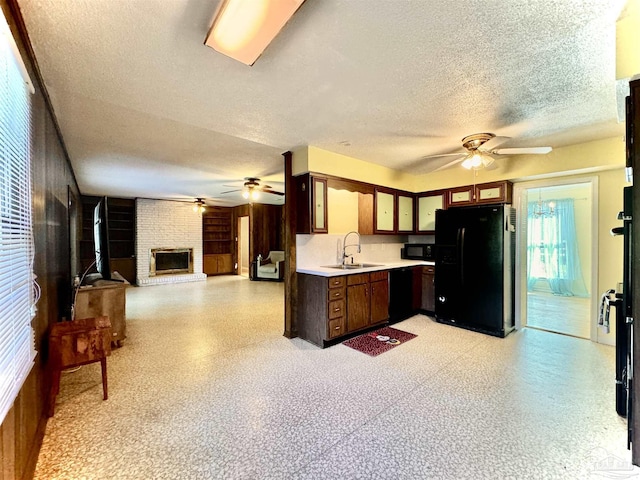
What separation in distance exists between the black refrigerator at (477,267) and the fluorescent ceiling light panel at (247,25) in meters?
3.52

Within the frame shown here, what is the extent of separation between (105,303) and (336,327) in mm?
2819

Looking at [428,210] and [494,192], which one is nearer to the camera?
[494,192]

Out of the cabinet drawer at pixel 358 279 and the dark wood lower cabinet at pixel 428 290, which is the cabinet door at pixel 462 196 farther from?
the cabinet drawer at pixel 358 279

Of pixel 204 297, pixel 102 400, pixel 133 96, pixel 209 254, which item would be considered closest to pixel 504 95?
pixel 133 96

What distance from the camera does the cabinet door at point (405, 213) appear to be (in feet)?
16.2

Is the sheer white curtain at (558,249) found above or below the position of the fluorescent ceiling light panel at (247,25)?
below

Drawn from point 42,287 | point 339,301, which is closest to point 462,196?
point 339,301

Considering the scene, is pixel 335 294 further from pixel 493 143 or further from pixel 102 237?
pixel 493 143

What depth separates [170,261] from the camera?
823 cm

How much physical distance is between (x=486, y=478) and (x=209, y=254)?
9.40m

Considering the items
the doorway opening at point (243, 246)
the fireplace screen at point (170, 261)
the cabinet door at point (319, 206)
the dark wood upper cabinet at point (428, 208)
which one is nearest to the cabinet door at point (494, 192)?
the dark wood upper cabinet at point (428, 208)

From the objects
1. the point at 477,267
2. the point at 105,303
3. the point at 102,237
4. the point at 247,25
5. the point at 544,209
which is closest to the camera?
the point at 247,25

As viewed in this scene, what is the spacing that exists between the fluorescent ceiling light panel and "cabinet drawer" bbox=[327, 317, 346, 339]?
279 centimetres

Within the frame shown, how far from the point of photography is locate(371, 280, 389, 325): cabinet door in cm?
388
